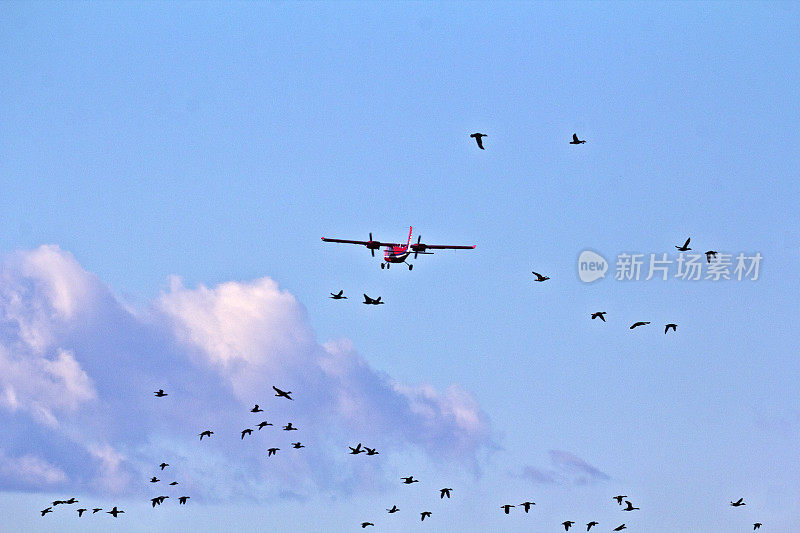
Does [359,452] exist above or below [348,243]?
below

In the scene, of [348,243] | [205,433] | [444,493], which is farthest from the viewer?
[348,243]

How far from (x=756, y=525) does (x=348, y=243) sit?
54.5 meters

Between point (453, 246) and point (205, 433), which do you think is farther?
point (453, 246)

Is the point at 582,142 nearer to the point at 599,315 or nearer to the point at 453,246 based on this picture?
the point at 599,315

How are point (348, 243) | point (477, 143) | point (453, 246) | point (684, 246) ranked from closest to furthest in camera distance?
point (477, 143) < point (684, 246) < point (348, 243) < point (453, 246)

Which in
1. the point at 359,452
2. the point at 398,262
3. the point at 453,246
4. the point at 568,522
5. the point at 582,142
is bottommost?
the point at 568,522

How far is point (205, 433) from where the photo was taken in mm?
135125

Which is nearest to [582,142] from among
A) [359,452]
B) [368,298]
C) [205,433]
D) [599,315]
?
[599,315]

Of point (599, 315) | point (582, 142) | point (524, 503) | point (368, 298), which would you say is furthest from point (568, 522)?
point (582, 142)

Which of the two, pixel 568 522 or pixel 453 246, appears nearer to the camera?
pixel 568 522

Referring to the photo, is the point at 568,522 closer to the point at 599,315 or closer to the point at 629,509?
the point at 629,509

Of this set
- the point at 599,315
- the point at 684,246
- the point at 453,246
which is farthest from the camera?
the point at 453,246

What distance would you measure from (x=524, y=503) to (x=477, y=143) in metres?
41.7

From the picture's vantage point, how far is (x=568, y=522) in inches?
4776
